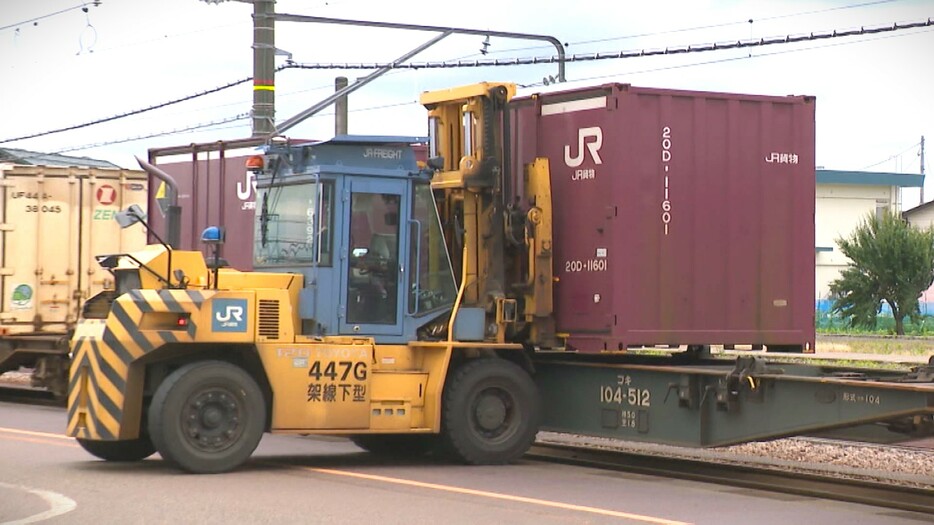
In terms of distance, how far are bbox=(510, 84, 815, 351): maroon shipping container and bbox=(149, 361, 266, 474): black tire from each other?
3503mm

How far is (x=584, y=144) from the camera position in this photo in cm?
1460

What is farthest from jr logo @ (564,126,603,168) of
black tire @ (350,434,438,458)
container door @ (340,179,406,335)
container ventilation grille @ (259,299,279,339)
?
container ventilation grille @ (259,299,279,339)

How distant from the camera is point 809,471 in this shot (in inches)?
579

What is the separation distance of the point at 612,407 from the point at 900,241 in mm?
47923

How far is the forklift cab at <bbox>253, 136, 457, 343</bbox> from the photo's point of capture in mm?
13734

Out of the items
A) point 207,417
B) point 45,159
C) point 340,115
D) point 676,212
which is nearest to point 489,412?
point 676,212

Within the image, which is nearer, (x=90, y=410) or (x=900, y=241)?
(x=90, y=410)

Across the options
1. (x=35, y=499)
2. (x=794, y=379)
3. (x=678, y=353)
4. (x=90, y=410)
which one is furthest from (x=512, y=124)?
(x=35, y=499)

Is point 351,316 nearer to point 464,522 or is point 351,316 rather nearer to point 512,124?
point 512,124

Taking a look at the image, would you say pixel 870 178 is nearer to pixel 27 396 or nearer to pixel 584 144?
pixel 27 396

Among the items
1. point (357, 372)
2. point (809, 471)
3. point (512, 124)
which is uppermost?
point (512, 124)

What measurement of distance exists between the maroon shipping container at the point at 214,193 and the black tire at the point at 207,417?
701 cm

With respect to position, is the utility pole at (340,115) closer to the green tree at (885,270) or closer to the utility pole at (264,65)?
the utility pole at (264,65)

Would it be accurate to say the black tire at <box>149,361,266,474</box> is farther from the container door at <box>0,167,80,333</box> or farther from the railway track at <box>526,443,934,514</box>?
the container door at <box>0,167,80,333</box>
